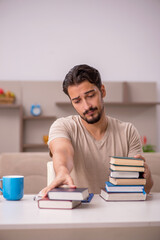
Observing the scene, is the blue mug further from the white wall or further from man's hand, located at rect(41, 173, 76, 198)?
the white wall

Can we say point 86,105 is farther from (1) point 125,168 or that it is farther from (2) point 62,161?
(1) point 125,168

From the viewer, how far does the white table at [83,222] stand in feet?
2.70

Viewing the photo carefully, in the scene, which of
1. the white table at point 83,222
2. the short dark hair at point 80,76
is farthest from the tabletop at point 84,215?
the short dark hair at point 80,76

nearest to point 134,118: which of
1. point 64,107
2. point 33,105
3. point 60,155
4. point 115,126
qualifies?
point 64,107

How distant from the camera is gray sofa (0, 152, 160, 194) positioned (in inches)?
A: 73.7

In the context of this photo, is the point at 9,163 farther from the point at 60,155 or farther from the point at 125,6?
the point at 125,6

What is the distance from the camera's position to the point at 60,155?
1.38 meters

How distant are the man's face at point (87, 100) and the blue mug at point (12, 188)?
1.86 ft

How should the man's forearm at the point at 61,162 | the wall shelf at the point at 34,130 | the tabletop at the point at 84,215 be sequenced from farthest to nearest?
1. the wall shelf at the point at 34,130
2. the man's forearm at the point at 61,162
3. the tabletop at the point at 84,215

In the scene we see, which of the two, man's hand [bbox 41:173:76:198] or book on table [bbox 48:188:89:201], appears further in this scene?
man's hand [bbox 41:173:76:198]

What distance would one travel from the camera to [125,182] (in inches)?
44.7

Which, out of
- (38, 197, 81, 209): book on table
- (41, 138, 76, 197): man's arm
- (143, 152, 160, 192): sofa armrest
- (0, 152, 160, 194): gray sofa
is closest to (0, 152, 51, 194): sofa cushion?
(0, 152, 160, 194): gray sofa

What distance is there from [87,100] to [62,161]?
16.8 inches

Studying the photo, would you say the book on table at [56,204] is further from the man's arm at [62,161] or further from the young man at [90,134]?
the young man at [90,134]
